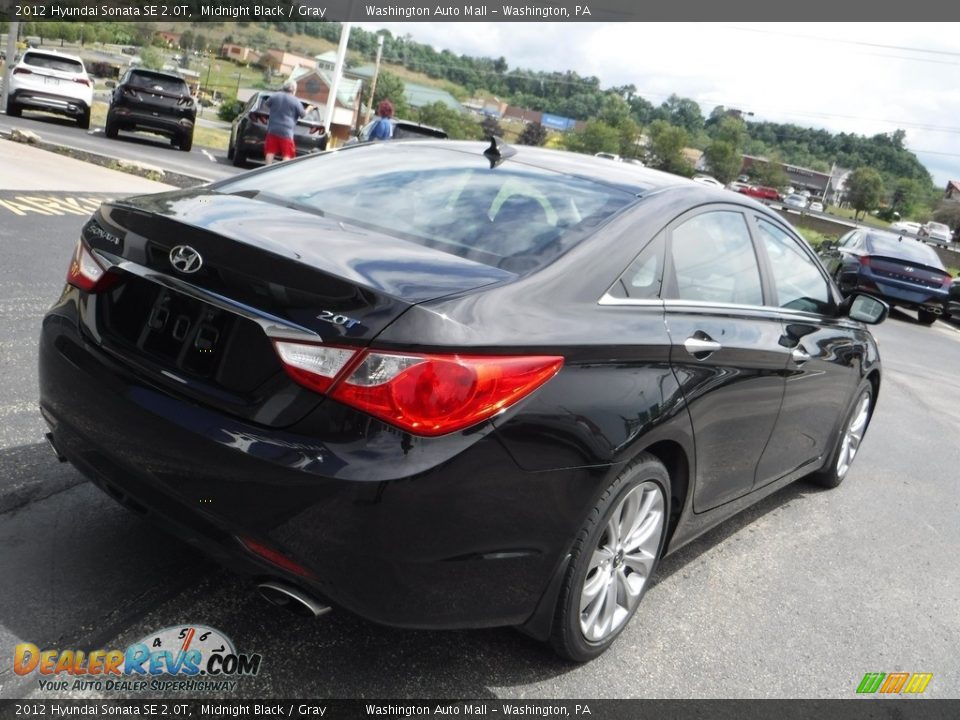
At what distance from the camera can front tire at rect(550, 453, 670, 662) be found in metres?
2.72

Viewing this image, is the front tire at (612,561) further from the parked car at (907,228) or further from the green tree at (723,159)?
the green tree at (723,159)

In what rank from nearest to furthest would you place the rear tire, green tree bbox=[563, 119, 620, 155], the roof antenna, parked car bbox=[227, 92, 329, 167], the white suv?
the roof antenna → the rear tire → parked car bbox=[227, 92, 329, 167] → the white suv → green tree bbox=[563, 119, 620, 155]

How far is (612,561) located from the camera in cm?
296

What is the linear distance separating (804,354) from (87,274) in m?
2.91

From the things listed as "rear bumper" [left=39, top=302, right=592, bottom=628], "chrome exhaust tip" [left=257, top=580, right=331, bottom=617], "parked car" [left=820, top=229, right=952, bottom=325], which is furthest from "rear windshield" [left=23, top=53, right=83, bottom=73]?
"chrome exhaust tip" [left=257, top=580, right=331, bottom=617]

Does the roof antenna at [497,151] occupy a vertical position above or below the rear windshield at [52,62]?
above

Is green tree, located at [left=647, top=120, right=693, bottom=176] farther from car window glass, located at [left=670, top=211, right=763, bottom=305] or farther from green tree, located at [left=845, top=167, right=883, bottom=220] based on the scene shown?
car window glass, located at [left=670, top=211, right=763, bottom=305]

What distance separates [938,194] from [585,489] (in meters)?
127

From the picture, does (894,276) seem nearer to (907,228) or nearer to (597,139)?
(907,228)

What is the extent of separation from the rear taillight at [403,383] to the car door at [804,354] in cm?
198

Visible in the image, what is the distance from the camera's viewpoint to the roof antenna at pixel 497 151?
11.7 ft

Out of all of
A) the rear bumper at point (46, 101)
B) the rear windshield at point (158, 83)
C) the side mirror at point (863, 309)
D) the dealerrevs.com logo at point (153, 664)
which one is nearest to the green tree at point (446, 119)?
the rear bumper at point (46, 101)

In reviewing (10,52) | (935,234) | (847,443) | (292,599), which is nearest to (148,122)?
(10,52)

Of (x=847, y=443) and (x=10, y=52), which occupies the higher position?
(x=847, y=443)
